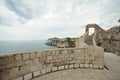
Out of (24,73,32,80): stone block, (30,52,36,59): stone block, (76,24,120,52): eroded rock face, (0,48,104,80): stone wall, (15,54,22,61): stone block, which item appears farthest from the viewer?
(76,24,120,52): eroded rock face

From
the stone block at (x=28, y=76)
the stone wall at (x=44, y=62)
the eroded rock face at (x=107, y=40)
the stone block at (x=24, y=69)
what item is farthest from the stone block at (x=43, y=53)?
the eroded rock face at (x=107, y=40)

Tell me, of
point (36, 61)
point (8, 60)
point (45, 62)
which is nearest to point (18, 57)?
point (8, 60)

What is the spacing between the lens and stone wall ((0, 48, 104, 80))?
3085 mm

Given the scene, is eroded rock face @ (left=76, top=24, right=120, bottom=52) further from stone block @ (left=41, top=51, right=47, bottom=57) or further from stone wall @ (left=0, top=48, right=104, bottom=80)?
stone block @ (left=41, top=51, right=47, bottom=57)

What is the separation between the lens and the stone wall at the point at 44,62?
308 cm

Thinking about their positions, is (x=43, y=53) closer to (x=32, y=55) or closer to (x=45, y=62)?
(x=45, y=62)

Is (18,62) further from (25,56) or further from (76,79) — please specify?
(76,79)

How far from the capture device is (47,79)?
364 centimetres

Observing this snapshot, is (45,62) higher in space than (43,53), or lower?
lower

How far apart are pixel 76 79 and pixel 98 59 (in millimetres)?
2163

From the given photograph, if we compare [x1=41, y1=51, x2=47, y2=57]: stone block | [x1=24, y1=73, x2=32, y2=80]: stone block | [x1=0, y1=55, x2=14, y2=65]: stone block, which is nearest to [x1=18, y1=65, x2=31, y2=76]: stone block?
[x1=24, y1=73, x2=32, y2=80]: stone block

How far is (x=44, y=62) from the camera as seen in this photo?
4.23m

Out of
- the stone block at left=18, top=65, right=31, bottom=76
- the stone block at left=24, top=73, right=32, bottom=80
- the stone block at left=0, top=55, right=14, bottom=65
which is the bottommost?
the stone block at left=24, top=73, right=32, bottom=80

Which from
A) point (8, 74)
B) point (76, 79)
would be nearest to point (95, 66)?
point (76, 79)
